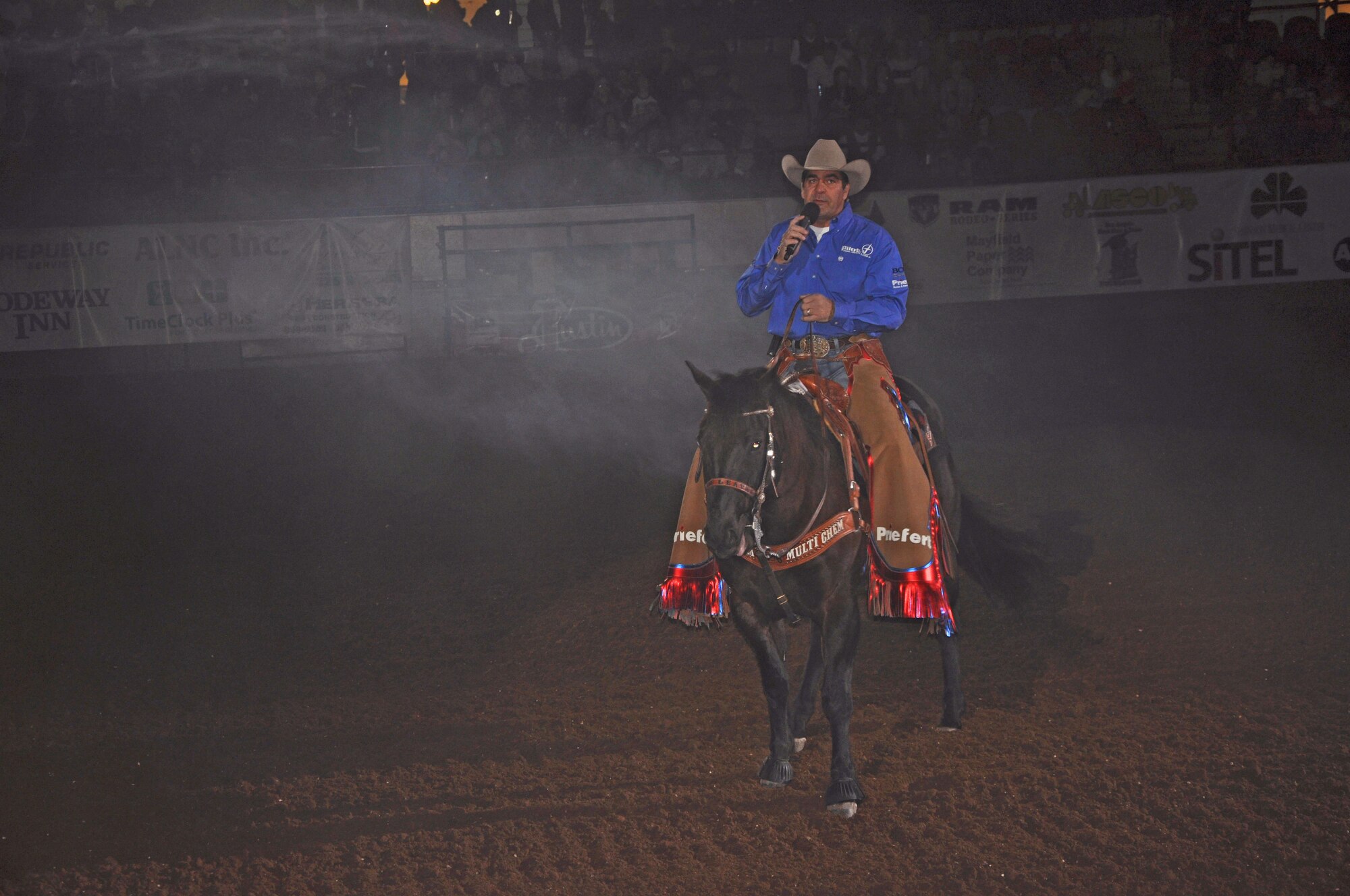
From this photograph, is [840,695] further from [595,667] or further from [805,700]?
[595,667]

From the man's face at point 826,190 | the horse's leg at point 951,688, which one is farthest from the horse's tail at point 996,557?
the man's face at point 826,190

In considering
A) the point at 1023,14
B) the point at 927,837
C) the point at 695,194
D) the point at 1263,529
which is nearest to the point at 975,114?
the point at 1023,14

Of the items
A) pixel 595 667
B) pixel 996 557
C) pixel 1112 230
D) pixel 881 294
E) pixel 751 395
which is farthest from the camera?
pixel 1112 230

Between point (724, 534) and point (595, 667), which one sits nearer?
point (724, 534)

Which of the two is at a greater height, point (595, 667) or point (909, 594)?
point (909, 594)

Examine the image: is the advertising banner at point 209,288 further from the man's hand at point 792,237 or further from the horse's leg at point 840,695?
the horse's leg at point 840,695

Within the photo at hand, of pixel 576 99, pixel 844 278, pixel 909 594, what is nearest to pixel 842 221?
pixel 844 278

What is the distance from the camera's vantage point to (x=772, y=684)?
455 centimetres

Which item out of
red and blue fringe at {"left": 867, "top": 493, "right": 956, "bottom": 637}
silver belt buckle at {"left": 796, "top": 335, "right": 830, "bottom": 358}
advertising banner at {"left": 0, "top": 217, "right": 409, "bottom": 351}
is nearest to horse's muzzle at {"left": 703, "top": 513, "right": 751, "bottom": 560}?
red and blue fringe at {"left": 867, "top": 493, "right": 956, "bottom": 637}

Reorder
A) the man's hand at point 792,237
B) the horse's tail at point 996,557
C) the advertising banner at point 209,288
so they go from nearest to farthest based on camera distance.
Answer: the man's hand at point 792,237
the horse's tail at point 996,557
the advertising banner at point 209,288

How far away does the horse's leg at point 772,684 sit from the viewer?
448 centimetres

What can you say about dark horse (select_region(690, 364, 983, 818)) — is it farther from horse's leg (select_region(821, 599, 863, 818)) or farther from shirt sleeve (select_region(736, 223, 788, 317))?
shirt sleeve (select_region(736, 223, 788, 317))

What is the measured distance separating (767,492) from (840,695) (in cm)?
95

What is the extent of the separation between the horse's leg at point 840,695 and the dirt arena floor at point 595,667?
0.13 m
